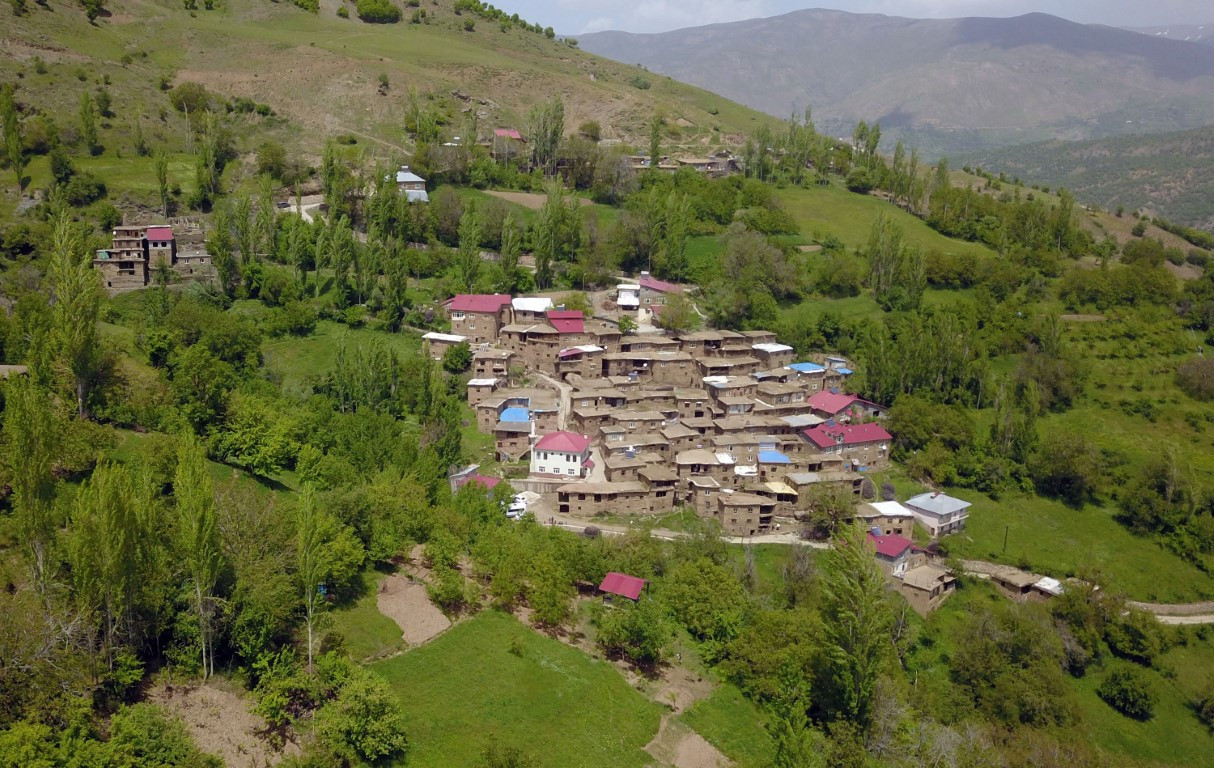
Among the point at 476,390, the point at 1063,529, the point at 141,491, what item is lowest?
the point at 1063,529

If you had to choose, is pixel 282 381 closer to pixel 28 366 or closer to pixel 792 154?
pixel 28 366

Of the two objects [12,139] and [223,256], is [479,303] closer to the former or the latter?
[223,256]

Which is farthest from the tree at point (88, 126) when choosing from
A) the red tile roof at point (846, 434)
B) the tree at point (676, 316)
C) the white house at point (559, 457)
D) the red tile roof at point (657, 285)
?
the red tile roof at point (846, 434)

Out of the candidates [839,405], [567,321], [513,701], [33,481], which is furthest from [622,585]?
[839,405]

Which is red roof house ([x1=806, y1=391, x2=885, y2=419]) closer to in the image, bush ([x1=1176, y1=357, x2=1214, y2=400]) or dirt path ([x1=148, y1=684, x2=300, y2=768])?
bush ([x1=1176, y1=357, x2=1214, y2=400])

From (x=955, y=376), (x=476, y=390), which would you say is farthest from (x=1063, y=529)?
(x=476, y=390)

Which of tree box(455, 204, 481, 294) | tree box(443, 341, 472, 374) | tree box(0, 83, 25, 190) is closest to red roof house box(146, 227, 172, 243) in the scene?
tree box(0, 83, 25, 190)

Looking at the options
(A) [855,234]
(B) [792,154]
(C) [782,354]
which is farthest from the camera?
(B) [792,154]
